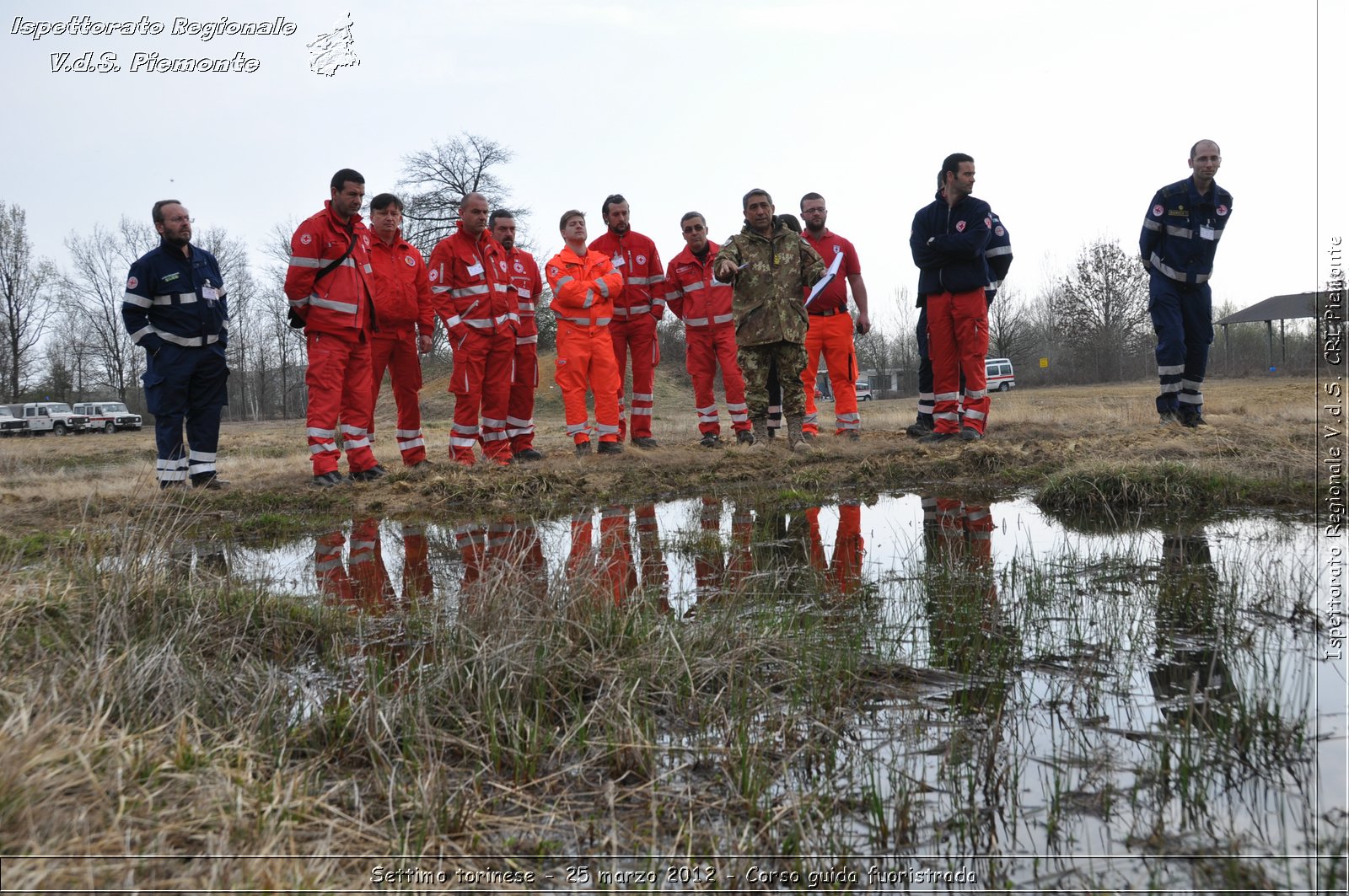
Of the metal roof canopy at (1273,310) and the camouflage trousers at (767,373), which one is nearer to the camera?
the camouflage trousers at (767,373)

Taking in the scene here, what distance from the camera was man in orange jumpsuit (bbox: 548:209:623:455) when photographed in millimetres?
9664

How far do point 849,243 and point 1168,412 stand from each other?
364 cm

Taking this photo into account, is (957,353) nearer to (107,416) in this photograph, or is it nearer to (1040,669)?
(1040,669)

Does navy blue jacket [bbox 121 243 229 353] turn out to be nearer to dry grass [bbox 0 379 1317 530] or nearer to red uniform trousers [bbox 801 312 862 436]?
dry grass [bbox 0 379 1317 530]

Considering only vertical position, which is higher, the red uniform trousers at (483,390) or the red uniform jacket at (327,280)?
the red uniform jacket at (327,280)

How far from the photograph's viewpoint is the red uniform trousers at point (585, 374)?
971cm

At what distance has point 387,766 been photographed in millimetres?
2363

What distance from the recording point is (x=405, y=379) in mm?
9531

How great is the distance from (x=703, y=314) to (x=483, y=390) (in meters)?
2.54

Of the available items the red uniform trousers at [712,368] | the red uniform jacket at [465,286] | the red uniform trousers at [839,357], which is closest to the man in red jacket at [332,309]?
the red uniform jacket at [465,286]

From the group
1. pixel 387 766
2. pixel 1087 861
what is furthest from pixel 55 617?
pixel 1087 861

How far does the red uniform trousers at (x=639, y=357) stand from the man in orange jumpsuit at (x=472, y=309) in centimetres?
144

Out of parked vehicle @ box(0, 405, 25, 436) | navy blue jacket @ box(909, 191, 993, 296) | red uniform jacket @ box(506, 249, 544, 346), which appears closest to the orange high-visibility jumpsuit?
red uniform jacket @ box(506, 249, 544, 346)

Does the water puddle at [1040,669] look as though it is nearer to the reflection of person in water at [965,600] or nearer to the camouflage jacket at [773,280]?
the reflection of person in water at [965,600]
